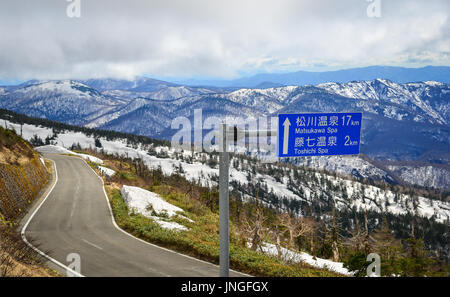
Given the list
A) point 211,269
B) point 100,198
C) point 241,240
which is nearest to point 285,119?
point 211,269

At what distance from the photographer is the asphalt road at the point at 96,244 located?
18.4 metres

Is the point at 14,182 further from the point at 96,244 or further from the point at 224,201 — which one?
the point at 224,201

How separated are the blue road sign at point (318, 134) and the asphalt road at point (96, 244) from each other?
1071cm

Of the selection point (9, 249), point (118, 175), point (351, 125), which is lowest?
point (118, 175)

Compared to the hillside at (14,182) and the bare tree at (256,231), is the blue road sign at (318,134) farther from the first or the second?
the hillside at (14,182)

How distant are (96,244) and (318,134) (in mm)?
19190

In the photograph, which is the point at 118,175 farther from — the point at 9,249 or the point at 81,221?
the point at 9,249

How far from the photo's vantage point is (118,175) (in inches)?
2422

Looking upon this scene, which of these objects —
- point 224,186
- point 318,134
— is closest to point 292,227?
point 318,134

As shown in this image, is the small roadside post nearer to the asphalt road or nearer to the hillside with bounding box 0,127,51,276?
the asphalt road

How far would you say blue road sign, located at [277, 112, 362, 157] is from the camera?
9789mm

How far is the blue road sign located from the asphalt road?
1071 cm

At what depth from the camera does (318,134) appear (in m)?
10.2
